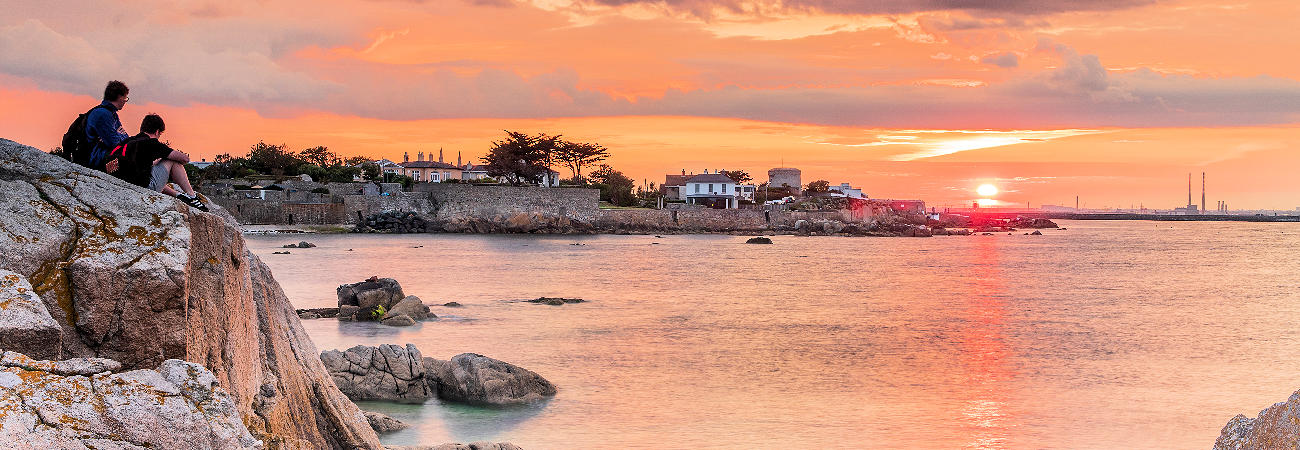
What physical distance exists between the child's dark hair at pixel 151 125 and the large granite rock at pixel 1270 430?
7.64 m

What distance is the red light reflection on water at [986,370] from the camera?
17.5 metres

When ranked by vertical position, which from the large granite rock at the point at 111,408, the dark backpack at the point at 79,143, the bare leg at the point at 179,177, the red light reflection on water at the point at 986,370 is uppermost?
the dark backpack at the point at 79,143

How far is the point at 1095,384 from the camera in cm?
2273

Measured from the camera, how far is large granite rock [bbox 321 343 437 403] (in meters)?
16.8

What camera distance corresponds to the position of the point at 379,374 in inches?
676

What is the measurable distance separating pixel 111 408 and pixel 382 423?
10.4 meters

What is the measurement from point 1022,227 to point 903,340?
14809 cm

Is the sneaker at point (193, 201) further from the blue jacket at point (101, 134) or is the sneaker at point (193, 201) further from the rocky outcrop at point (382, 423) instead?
the rocky outcrop at point (382, 423)

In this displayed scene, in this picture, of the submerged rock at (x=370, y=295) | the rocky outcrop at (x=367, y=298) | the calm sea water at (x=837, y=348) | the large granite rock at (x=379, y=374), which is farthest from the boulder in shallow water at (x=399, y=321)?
the large granite rock at (x=379, y=374)

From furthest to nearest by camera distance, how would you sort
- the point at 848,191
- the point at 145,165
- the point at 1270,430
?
the point at 848,191 → the point at 145,165 → the point at 1270,430

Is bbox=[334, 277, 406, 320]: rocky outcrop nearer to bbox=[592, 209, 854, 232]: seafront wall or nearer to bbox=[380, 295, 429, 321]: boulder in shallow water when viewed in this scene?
bbox=[380, 295, 429, 321]: boulder in shallow water

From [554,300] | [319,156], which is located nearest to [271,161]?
[319,156]

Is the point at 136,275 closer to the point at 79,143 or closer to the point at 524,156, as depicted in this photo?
the point at 79,143

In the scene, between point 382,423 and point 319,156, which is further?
point 319,156
